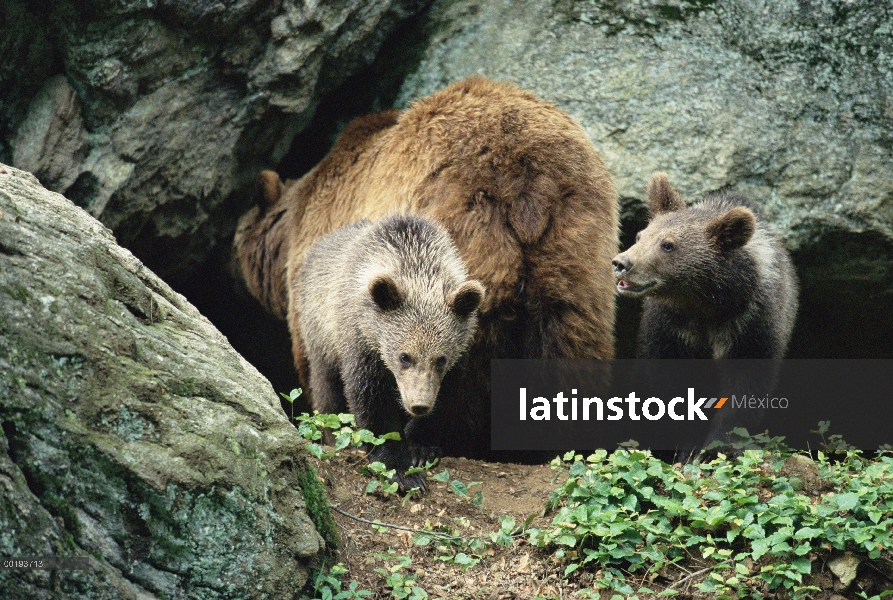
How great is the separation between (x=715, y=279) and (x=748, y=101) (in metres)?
2.42

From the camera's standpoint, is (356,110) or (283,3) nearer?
(283,3)

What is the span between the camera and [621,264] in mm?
6234

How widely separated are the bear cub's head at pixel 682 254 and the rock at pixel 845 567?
→ 2.35 metres

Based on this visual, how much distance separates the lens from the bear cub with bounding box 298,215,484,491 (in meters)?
5.60

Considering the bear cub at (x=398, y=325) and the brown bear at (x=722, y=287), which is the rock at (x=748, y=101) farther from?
the bear cub at (x=398, y=325)

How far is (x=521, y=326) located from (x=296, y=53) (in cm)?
309

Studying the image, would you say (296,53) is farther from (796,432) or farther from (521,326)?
(796,432)

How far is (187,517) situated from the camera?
3.72 metres

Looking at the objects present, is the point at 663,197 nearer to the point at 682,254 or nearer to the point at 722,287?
the point at 682,254

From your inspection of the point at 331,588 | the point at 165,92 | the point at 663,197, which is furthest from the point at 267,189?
the point at 331,588

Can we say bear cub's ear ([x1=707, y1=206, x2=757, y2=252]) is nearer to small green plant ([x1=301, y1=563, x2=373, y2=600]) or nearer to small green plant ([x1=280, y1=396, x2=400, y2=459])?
small green plant ([x1=280, y1=396, x2=400, y2=459])

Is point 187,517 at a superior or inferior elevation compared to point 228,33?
inferior

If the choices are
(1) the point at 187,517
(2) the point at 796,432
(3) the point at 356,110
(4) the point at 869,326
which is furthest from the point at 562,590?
(3) the point at 356,110

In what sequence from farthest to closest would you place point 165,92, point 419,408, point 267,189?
point 267,189
point 165,92
point 419,408
